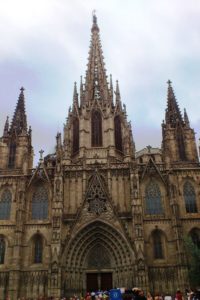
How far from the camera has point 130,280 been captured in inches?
1259

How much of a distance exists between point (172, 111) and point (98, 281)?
23100 mm

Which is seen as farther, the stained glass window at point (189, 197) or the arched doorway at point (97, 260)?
the stained glass window at point (189, 197)

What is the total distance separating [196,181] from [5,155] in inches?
890

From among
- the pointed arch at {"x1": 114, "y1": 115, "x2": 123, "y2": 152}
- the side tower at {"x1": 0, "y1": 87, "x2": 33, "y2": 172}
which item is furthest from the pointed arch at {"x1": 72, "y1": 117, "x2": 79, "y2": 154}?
the side tower at {"x1": 0, "y1": 87, "x2": 33, "y2": 172}

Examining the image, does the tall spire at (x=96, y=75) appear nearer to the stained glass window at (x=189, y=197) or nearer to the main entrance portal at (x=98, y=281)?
the stained glass window at (x=189, y=197)

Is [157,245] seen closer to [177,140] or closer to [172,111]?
[177,140]

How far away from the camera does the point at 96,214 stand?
113ft

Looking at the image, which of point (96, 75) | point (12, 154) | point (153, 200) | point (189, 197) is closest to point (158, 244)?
point (153, 200)

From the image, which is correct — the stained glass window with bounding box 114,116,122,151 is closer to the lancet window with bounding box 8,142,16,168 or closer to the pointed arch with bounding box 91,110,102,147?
the pointed arch with bounding box 91,110,102,147

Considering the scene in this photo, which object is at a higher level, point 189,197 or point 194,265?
point 189,197

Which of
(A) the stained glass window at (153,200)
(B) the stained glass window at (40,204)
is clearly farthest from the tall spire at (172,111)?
(B) the stained glass window at (40,204)

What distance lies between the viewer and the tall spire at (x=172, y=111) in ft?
138

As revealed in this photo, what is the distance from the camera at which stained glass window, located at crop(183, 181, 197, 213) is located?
35.4 metres

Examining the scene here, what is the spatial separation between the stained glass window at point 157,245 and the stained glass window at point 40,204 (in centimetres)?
1177
